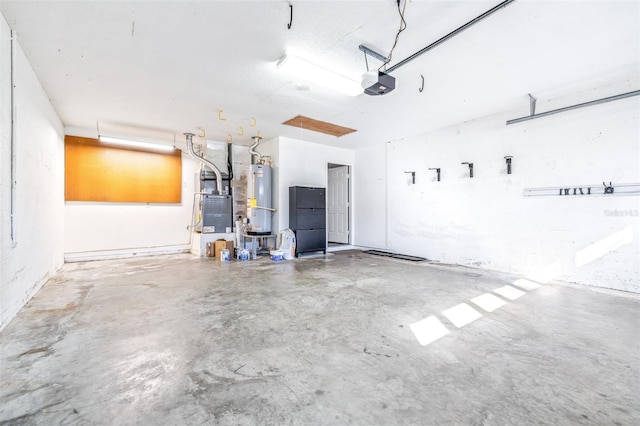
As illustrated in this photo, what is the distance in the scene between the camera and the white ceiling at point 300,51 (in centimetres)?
231

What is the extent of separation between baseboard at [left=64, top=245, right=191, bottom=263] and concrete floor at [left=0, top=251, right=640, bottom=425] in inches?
98.6

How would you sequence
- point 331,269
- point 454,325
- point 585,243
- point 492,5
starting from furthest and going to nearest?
point 331,269
point 585,243
point 454,325
point 492,5

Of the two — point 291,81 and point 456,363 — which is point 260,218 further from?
point 456,363

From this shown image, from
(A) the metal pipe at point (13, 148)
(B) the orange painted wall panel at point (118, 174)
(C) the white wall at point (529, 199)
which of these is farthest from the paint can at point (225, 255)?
(C) the white wall at point (529, 199)

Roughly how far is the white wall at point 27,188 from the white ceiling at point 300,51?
34 centimetres

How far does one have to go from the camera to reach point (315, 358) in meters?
1.86

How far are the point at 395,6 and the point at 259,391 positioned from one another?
2.95m

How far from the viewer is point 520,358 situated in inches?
73.7

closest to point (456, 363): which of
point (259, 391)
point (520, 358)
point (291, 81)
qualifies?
point (520, 358)

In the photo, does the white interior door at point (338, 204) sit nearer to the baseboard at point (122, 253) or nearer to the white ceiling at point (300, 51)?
the white ceiling at point (300, 51)

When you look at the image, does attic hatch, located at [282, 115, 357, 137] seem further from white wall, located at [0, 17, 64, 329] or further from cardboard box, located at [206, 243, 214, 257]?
white wall, located at [0, 17, 64, 329]

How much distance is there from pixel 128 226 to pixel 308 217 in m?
4.01

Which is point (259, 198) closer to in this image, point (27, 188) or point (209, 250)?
point (209, 250)

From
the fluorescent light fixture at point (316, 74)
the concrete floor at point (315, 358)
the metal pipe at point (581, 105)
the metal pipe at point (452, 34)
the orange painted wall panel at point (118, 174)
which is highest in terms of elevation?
the metal pipe at point (452, 34)
